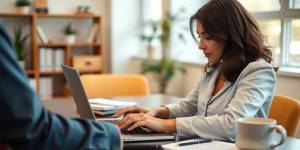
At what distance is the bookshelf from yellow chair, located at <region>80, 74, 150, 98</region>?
2.13 meters

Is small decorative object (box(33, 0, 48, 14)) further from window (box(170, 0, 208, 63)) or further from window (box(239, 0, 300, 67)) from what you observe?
window (box(239, 0, 300, 67))

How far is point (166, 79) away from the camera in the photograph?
449 centimetres

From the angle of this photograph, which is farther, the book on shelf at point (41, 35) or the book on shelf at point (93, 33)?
the book on shelf at point (93, 33)

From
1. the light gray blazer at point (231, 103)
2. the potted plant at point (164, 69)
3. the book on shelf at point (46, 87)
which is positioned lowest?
the book on shelf at point (46, 87)

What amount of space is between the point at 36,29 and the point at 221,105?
3614mm

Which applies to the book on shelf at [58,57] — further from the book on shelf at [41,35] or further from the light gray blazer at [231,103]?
the light gray blazer at [231,103]

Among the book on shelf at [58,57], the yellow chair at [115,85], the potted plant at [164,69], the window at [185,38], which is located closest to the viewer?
the yellow chair at [115,85]

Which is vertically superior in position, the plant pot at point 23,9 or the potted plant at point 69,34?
the plant pot at point 23,9

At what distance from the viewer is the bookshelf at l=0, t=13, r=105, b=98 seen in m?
4.87

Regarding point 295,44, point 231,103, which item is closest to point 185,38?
point 295,44

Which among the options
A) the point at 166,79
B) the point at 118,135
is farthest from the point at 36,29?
the point at 118,135

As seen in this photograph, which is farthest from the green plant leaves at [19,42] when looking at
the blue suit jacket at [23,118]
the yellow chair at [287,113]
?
the blue suit jacket at [23,118]

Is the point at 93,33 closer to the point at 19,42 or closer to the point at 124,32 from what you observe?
the point at 124,32

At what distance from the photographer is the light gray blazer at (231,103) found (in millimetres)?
1465
